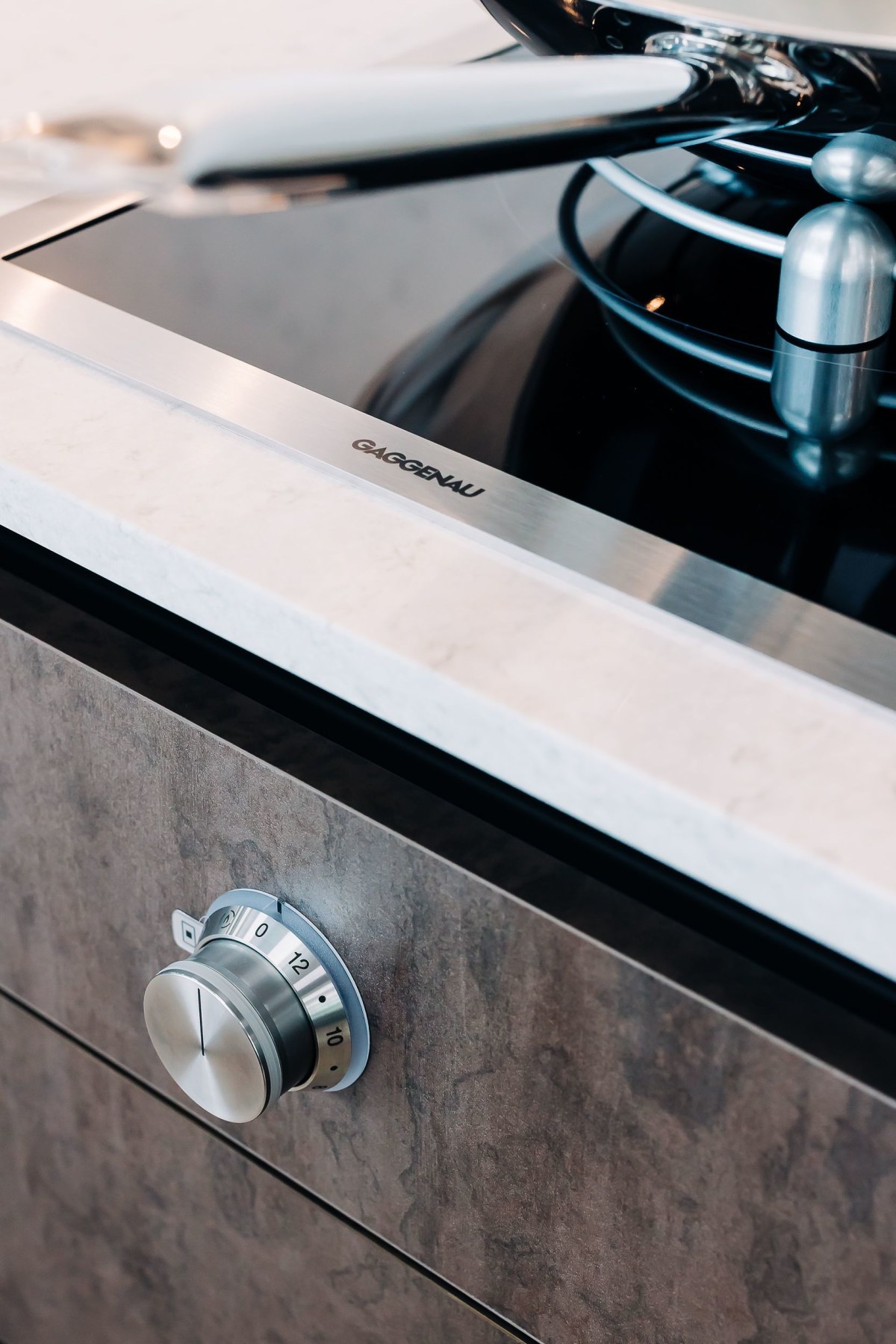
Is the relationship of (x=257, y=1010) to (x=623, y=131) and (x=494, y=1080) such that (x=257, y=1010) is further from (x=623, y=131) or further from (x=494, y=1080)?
(x=623, y=131)

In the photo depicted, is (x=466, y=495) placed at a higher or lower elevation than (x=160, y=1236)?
higher

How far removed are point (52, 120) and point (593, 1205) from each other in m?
0.27

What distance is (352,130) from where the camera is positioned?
21 centimetres

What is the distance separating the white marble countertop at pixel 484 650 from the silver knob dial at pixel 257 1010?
0.08m

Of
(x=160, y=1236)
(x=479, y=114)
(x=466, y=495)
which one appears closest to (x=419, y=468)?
(x=466, y=495)

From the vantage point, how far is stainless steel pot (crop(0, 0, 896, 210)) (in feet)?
0.64

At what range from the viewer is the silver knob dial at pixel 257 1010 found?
33cm

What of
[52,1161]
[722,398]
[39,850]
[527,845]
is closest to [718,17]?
[722,398]

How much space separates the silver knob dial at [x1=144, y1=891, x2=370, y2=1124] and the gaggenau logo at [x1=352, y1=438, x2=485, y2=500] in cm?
12

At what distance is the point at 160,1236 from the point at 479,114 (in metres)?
0.42

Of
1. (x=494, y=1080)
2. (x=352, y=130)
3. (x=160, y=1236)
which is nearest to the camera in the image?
(x=352, y=130)

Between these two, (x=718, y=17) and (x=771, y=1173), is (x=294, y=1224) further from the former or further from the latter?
(x=718, y=17)

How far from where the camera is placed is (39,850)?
1.38 feet

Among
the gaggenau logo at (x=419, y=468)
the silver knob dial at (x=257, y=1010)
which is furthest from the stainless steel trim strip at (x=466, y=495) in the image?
the silver knob dial at (x=257, y=1010)
